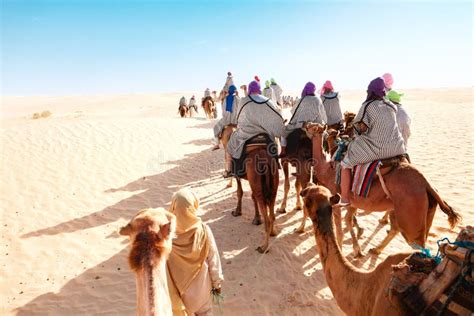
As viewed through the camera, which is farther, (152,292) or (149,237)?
(149,237)

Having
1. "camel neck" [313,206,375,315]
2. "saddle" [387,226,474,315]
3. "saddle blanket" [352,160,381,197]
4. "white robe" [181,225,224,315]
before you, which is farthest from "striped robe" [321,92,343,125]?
"saddle" [387,226,474,315]

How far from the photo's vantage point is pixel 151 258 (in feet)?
4.68

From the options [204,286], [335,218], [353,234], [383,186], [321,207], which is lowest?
[353,234]

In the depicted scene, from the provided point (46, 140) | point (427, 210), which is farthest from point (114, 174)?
point (427, 210)

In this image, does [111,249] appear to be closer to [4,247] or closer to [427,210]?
[4,247]

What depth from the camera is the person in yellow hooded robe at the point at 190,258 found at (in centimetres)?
256

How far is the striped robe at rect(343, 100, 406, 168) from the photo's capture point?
413 cm

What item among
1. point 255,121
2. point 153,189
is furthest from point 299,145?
point 153,189

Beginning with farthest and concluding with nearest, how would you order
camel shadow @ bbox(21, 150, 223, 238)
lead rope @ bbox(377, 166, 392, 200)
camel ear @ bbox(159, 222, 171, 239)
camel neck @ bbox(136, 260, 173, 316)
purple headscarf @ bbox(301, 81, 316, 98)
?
1. camel shadow @ bbox(21, 150, 223, 238)
2. purple headscarf @ bbox(301, 81, 316, 98)
3. lead rope @ bbox(377, 166, 392, 200)
4. camel ear @ bbox(159, 222, 171, 239)
5. camel neck @ bbox(136, 260, 173, 316)

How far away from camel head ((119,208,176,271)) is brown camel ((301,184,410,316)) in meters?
1.33

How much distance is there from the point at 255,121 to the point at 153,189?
4.38 metres

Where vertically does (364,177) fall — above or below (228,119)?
below

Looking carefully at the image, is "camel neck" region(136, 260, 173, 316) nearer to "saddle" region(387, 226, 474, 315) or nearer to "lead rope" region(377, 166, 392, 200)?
"saddle" region(387, 226, 474, 315)

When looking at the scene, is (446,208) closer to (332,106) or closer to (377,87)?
(377,87)
